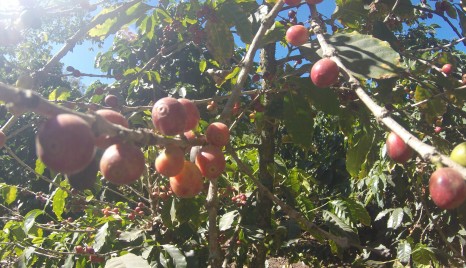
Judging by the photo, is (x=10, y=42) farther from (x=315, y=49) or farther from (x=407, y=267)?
(x=407, y=267)

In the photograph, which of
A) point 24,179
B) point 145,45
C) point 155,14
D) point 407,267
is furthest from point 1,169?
point 407,267

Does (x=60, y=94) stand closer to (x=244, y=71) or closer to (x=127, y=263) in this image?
(x=127, y=263)

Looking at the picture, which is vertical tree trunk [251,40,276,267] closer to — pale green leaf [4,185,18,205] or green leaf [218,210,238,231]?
green leaf [218,210,238,231]

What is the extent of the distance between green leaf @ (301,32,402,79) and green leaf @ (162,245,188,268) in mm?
1203

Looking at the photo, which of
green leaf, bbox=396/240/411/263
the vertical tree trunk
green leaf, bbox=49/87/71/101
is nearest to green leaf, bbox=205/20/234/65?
the vertical tree trunk

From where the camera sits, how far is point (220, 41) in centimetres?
188

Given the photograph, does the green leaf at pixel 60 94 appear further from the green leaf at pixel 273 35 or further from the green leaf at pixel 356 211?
the green leaf at pixel 356 211

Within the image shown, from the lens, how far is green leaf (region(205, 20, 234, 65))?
72.6 inches

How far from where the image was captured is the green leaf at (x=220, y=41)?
1.84 meters

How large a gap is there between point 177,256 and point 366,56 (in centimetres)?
127

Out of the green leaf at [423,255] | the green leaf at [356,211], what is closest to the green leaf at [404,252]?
the green leaf at [423,255]

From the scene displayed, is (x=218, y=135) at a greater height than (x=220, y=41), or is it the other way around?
(x=218, y=135)

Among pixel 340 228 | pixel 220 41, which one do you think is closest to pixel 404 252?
pixel 340 228

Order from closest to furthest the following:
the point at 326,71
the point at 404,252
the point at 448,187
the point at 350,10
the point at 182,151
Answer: the point at 448,187 → the point at 182,151 → the point at 326,71 → the point at 350,10 → the point at 404,252
